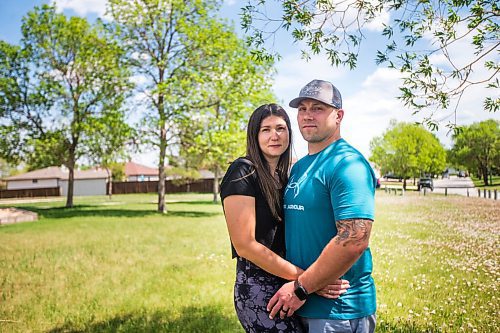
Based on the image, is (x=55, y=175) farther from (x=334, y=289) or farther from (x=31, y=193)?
(x=334, y=289)

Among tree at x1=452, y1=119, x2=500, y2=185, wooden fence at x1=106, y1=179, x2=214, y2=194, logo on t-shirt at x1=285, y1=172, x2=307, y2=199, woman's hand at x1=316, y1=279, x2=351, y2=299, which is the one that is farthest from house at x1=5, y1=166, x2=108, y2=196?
woman's hand at x1=316, y1=279, x2=351, y2=299

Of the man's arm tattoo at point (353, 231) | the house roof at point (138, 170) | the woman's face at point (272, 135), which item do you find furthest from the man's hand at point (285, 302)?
the house roof at point (138, 170)

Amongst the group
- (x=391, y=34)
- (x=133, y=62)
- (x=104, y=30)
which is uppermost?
(x=104, y=30)

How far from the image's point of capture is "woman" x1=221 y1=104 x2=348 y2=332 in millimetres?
2867

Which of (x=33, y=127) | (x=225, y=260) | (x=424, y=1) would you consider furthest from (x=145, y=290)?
(x=33, y=127)

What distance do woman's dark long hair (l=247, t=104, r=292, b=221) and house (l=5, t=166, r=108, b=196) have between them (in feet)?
281

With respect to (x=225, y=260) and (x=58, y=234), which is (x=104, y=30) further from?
(x=225, y=260)

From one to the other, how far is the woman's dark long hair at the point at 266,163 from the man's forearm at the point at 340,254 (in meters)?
0.56

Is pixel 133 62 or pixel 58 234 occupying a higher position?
pixel 133 62

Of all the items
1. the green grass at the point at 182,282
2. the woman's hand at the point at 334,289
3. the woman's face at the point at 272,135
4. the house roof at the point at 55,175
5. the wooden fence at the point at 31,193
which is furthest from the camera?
the house roof at the point at 55,175

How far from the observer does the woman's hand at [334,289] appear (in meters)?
2.64

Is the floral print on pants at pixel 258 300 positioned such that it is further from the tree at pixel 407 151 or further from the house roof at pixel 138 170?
the house roof at pixel 138 170

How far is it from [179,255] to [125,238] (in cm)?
453

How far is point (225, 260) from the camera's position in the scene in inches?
434
